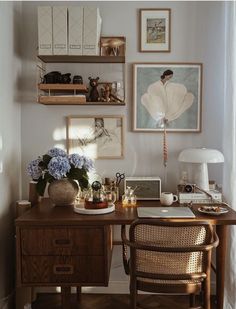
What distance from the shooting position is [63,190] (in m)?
2.25

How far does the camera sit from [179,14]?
253 centimetres

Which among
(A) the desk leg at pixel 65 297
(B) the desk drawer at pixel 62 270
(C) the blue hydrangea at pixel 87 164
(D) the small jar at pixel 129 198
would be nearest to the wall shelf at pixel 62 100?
(C) the blue hydrangea at pixel 87 164

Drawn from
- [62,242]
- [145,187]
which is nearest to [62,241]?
[62,242]

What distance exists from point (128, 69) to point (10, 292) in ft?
6.05

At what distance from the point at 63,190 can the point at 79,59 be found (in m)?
0.95

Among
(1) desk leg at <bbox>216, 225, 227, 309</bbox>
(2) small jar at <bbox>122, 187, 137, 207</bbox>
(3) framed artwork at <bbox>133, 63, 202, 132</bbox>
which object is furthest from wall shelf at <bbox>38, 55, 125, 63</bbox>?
(1) desk leg at <bbox>216, 225, 227, 309</bbox>

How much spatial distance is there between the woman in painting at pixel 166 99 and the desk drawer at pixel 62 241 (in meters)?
1.04

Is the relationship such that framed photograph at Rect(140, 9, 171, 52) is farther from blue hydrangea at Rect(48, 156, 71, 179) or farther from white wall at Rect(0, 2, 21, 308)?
blue hydrangea at Rect(48, 156, 71, 179)

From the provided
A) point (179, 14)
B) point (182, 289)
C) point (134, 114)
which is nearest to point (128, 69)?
point (134, 114)

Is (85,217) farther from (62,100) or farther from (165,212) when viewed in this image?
(62,100)

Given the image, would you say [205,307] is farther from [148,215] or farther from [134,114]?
[134,114]

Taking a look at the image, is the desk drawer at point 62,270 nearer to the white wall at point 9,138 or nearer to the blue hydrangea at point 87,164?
the white wall at point 9,138

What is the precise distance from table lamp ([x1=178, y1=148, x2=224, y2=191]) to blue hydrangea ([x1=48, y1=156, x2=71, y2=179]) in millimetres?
795

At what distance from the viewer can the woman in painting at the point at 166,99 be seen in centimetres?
255
